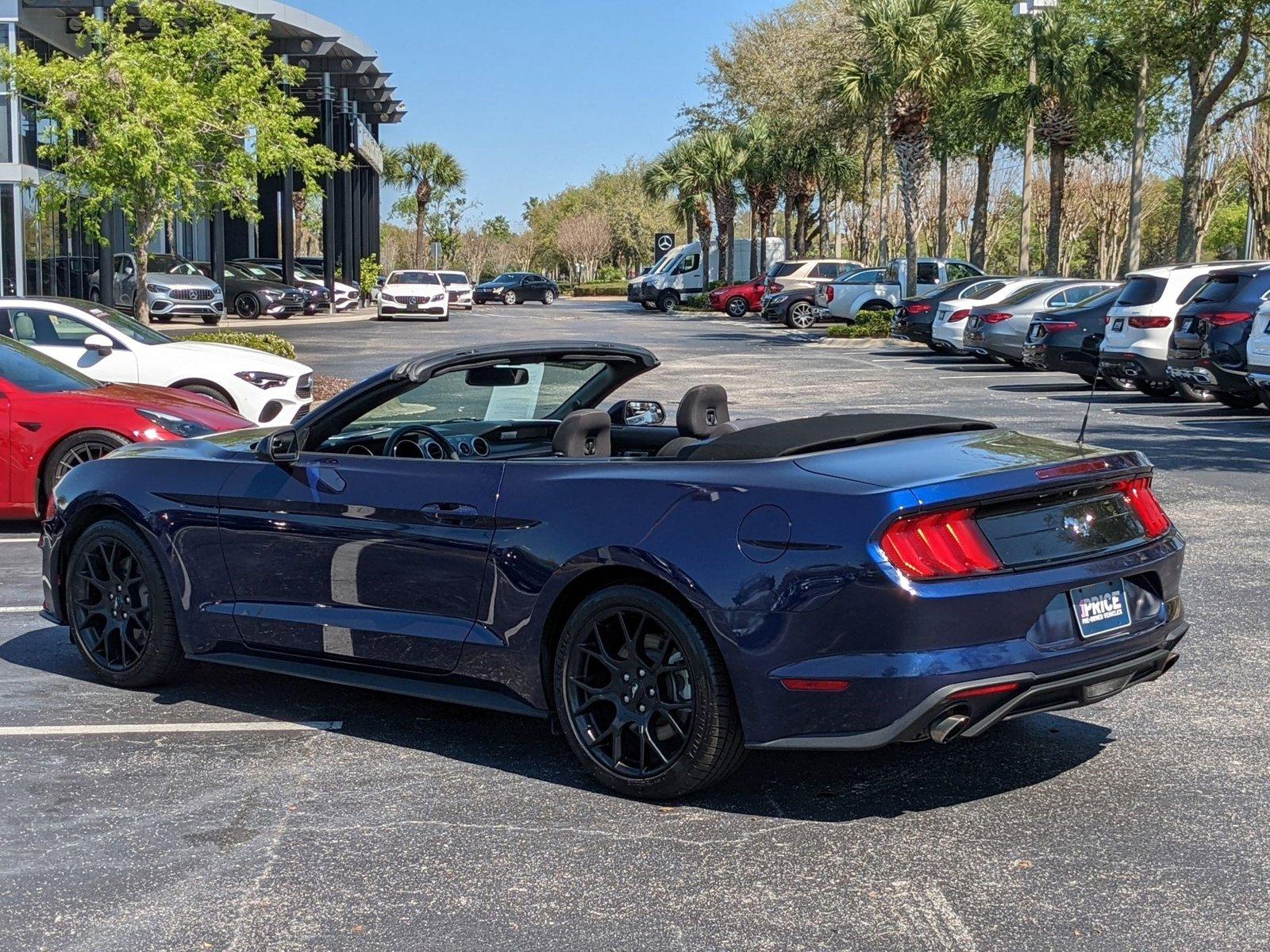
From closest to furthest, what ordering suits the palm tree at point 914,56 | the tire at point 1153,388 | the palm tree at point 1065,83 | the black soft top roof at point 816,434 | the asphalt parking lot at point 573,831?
the asphalt parking lot at point 573,831 → the black soft top roof at point 816,434 → the tire at point 1153,388 → the palm tree at point 914,56 → the palm tree at point 1065,83

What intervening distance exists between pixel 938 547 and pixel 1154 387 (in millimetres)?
17720

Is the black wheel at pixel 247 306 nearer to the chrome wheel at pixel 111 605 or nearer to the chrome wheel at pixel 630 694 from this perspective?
the chrome wheel at pixel 111 605

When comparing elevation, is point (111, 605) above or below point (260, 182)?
below

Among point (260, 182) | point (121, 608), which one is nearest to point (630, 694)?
point (121, 608)

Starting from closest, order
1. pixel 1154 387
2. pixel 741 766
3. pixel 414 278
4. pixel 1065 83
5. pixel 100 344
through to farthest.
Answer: pixel 741 766 → pixel 100 344 → pixel 1154 387 → pixel 1065 83 → pixel 414 278

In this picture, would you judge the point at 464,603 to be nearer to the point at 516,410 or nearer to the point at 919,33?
the point at 516,410

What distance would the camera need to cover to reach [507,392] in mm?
6391

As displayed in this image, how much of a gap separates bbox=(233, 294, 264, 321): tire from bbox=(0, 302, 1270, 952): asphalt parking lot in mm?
39762

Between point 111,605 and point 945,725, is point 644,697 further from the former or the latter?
point 111,605

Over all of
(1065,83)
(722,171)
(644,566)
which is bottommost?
(644,566)

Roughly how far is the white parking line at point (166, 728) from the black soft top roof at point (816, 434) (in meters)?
1.99

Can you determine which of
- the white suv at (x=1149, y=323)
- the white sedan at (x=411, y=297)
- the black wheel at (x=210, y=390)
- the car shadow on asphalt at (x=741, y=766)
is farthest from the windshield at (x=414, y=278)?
the car shadow on asphalt at (x=741, y=766)

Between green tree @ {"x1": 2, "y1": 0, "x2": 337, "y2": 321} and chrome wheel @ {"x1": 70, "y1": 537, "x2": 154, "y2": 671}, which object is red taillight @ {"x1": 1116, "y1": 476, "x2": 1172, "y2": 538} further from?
green tree @ {"x1": 2, "y1": 0, "x2": 337, "y2": 321}

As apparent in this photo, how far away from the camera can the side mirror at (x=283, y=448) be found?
6.03 meters
